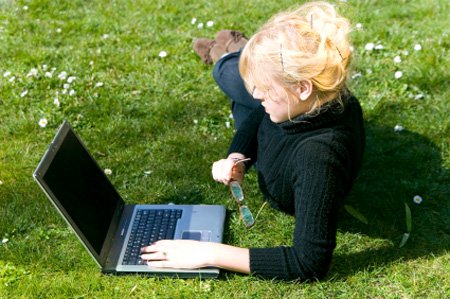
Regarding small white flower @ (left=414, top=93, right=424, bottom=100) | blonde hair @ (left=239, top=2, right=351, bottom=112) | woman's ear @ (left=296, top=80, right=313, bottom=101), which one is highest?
blonde hair @ (left=239, top=2, right=351, bottom=112)

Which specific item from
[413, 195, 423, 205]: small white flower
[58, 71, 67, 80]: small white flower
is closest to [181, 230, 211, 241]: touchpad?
[413, 195, 423, 205]: small white flower

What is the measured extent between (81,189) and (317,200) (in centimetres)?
105

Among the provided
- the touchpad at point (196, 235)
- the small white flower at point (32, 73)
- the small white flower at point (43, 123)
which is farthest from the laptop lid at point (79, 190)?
the small white flower at point (32, 73)

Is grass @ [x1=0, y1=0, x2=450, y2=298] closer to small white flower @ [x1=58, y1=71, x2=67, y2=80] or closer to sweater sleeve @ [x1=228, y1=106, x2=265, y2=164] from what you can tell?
small white flower @ [x1=58, y1=71, x2=67, y2=80]

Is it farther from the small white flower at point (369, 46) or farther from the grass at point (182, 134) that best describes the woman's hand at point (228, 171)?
the small white flower at point (369, 46)

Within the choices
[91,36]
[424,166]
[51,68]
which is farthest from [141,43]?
[424,166]

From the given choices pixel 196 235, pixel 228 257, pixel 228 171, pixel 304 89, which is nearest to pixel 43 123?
pixel 196 235

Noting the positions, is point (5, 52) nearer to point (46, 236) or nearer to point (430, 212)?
point (46, 236)

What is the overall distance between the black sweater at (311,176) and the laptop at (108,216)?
360 mm

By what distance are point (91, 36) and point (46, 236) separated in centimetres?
239

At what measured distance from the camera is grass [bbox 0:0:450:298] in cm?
249

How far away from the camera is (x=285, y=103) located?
82.6 inches

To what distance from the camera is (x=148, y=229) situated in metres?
2.61

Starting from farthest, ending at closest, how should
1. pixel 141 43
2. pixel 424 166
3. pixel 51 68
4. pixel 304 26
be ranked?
1. pixel 141 43
2. pixel 51 68
3. pixel 424 166
4. pixel 304 26
